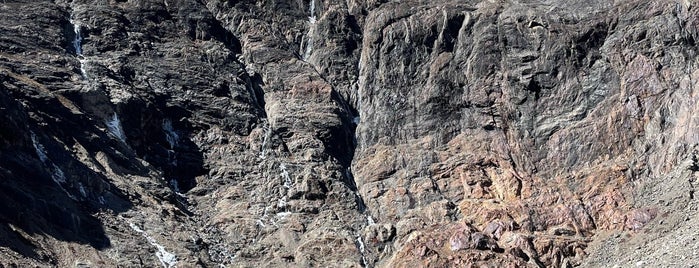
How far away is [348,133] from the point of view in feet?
325

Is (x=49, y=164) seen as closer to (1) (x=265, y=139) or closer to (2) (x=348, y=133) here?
(1) (x=265, y=139)

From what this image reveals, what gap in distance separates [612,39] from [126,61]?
52418mm

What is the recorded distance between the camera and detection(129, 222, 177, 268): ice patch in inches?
2953

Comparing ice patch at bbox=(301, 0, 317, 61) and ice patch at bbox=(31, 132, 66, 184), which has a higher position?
ice patch at bbox=(301, 0, 317, 61)

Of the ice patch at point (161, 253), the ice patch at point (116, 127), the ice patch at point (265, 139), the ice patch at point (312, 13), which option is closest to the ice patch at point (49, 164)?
the ice patch at point (161, 253)

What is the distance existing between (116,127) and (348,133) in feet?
79.4

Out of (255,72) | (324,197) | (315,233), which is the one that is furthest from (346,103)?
(315,233)

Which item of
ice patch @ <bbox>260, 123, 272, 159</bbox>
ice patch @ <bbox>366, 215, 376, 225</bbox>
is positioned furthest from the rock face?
ice patch @ <bbox>366, 215, 376, 225</bbox>

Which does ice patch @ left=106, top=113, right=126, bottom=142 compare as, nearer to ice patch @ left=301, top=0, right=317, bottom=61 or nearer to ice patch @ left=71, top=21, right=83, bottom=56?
ice patch @ left=71, top=21, right=83, bottom=56

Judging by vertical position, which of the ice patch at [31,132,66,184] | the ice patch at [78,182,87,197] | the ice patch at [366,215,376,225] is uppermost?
the ice patch at [31,132,66,184]

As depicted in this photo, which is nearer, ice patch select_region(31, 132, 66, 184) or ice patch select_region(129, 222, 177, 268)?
ice patch select_region(129, 222, 177, 268)

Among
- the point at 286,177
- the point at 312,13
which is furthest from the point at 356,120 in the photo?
the point at 312,13

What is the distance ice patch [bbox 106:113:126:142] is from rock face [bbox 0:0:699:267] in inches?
8.6

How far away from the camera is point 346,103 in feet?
342
